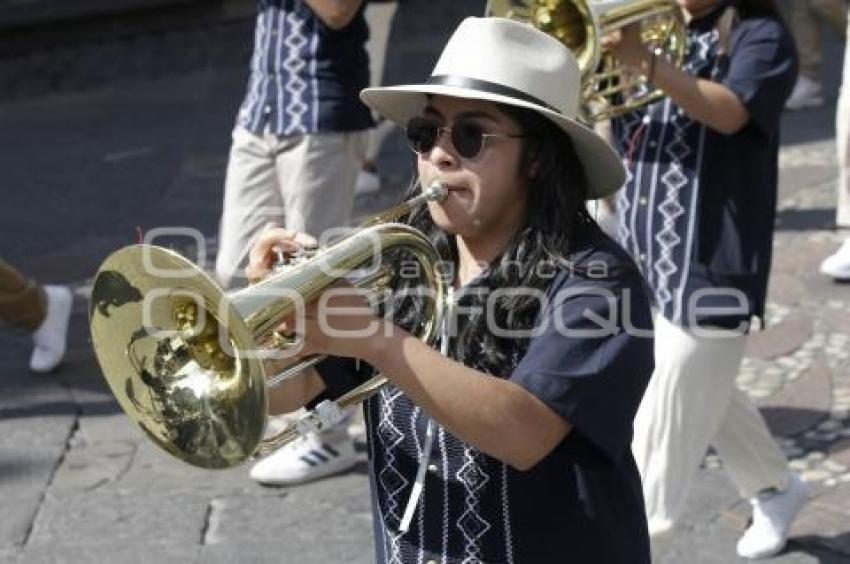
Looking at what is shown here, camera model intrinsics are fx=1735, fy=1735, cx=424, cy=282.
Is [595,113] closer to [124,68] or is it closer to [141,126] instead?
[141,126]

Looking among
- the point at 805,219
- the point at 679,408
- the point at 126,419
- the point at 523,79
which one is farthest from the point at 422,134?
the point at 805,219

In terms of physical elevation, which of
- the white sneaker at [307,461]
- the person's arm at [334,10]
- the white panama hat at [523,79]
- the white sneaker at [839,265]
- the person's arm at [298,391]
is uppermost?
the white panama hat at [523,79]

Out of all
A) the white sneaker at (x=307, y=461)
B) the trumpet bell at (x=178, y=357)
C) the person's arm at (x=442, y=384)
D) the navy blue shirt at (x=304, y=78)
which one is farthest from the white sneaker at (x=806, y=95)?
the trumpet bell at (x=178, y=357)

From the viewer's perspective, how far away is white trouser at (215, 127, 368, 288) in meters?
5.23

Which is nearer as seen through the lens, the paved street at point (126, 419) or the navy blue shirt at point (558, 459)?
the navy blue shirt at point (558, 459)

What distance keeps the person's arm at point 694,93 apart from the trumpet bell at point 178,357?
1894 millimetres

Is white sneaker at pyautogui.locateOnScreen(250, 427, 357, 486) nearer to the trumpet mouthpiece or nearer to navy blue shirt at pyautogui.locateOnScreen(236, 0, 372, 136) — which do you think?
navy blue shirt at pyautogui.locateOnScreen(236, 0, 372, 136)

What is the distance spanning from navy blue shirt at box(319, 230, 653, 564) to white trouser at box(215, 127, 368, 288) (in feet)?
7.44

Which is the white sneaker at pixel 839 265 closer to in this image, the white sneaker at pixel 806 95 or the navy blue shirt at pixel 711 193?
the navy blue shirt at pixel 711 193

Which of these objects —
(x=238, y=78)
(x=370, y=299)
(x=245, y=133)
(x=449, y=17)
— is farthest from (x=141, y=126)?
(x=370, y=299)

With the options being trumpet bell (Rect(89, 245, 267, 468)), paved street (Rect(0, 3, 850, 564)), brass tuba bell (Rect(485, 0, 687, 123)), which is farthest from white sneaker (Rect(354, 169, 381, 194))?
trumpet bell (Rect(89, 245, 267, 468))

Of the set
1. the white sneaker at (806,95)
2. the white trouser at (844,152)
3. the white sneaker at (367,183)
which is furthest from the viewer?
the white sneaker at (806,95)

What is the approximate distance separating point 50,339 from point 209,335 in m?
3.63

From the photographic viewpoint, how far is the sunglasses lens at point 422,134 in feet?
9.45
